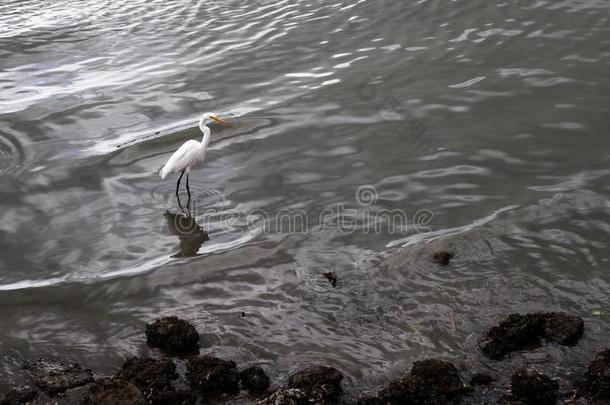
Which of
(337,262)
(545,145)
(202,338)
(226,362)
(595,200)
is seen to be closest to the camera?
(226,362)

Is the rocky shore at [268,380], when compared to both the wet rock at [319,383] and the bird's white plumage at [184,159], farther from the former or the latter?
the bird's white plumage at [184,159]

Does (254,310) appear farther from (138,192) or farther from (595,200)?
(595,200)

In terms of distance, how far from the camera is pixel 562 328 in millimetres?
6023

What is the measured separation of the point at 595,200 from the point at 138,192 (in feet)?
17.6

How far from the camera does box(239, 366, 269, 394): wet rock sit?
227 inches

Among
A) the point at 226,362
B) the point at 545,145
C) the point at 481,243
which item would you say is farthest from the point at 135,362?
the point at 545,145

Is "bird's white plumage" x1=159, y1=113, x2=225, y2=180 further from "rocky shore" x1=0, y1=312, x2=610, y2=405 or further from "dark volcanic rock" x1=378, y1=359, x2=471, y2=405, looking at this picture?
"dark volcanic rock" x1=378, y1=359, x2=471, y2=405

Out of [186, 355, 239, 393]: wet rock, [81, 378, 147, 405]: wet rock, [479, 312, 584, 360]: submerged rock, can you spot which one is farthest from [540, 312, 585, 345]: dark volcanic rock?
[81, 378, 147, 405]: wet rock

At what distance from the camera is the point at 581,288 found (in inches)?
268

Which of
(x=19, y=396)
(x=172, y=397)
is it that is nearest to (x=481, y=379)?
(x=172, y=397)

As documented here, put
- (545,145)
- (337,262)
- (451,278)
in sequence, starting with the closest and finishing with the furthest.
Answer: (451,278), (337,262), (545,145)

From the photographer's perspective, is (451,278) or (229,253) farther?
(229,253)

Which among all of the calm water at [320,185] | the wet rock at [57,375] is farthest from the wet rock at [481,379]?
the wet rock at [57,375]

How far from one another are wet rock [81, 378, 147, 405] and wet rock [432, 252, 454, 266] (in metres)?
3.19
